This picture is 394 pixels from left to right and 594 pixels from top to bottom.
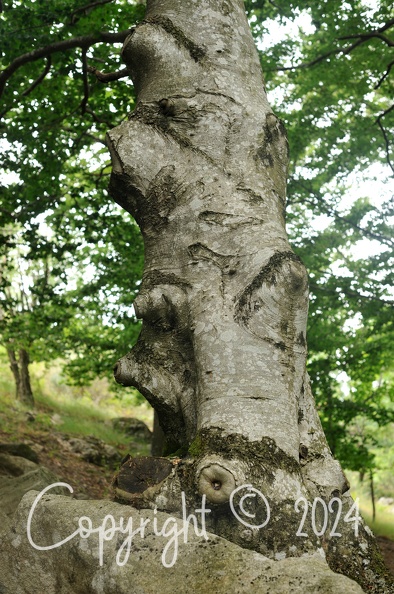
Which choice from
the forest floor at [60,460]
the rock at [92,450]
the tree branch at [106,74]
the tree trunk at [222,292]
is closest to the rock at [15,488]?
the tree trunk at [222,292]

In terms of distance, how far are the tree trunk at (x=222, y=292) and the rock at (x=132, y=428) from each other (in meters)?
14.8

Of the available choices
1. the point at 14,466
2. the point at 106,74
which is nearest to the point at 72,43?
the point at 106,74

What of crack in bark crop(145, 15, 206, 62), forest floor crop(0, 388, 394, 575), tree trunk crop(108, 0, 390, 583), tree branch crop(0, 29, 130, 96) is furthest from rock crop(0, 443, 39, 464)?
crack in bark crop(145, 15, 206, 62)

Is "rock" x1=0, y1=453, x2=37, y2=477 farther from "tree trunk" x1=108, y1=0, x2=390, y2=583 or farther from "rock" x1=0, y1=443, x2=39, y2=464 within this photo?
"tree trunk" x1=108, y1=0, x2=390, y2=583

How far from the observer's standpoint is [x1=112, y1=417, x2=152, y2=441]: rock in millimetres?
17609

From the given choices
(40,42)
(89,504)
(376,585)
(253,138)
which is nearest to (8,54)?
(40,42)

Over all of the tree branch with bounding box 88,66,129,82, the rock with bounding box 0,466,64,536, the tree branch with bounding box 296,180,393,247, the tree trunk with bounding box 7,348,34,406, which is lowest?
the rock with bounding box 0,466,64,536

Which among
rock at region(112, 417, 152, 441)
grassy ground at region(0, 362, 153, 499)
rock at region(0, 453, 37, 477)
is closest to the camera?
rock at region(0, 453, 37, 477)

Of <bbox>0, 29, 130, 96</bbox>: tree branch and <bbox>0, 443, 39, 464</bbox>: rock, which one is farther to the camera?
<bbox>0, 443, 39, 464</bbox>: rock

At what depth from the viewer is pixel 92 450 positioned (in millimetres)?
12414

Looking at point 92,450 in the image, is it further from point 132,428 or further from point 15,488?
point 15,488

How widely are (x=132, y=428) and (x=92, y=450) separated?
550cm

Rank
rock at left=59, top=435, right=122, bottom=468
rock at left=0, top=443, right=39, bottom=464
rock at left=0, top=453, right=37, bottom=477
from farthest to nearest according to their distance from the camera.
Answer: rock at left=59, top=435, right=122, bottom=468 → rock at left=0, top=443, right=39, bottom=464 → rock at left=0, top=453, right=37, bottom=477

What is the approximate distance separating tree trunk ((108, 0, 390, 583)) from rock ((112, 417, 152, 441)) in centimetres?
1484
